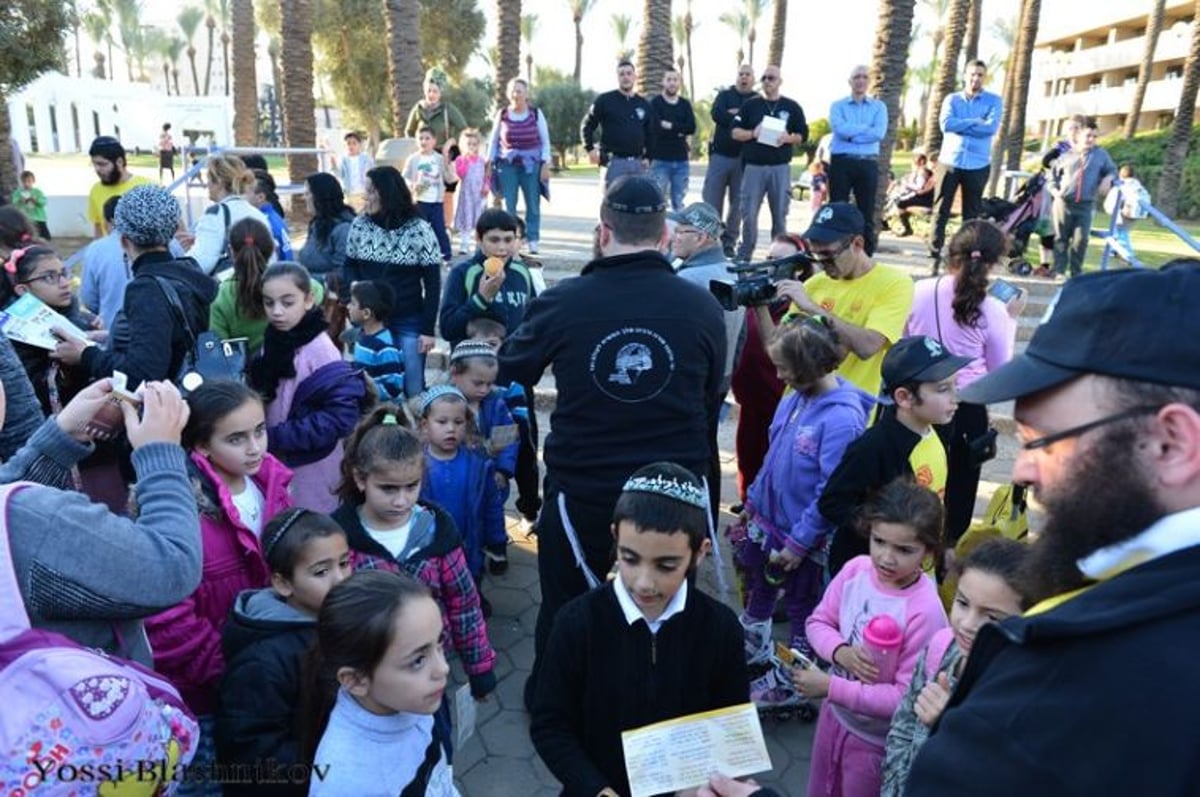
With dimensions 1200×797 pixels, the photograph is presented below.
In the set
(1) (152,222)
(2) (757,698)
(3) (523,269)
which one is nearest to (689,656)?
(2) (757,698)

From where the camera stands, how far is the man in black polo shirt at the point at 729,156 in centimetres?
930

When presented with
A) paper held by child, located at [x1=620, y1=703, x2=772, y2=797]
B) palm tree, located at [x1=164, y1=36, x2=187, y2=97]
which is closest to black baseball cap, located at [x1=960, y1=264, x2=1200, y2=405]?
paper held by child, located at [x1=620, y1=703, x2=772, y2=797]

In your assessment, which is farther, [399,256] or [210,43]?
[210,43]

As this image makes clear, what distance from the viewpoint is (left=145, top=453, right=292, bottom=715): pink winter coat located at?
2.41m

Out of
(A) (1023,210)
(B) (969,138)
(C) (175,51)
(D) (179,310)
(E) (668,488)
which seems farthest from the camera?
(C) (175,51)

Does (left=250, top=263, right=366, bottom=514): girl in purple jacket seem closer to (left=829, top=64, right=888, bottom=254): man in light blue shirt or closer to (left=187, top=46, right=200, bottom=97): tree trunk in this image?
(left=829, top=64, right=888, bottom=254): man in light blue shirt

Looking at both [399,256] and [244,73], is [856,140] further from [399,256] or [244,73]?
[244,73]

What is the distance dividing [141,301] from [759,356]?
313 centimetres

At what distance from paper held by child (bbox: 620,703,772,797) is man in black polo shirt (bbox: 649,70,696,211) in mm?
8300

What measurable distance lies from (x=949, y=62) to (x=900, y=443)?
15.4 m

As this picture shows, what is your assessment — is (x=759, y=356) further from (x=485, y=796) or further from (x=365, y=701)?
(x=365, y=701)

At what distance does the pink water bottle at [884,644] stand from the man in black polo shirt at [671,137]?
7.69 meters

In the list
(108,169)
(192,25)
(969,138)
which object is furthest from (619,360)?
(192,25)

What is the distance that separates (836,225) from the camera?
402 cm
